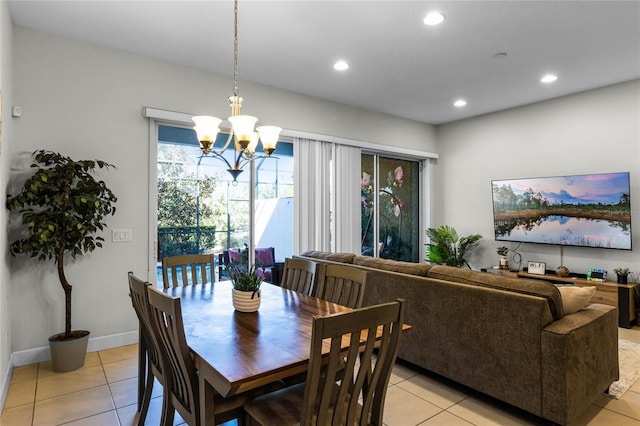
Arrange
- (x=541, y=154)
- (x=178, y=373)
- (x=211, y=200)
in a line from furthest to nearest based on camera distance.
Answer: (x=541, y=154)
(x=211, y=200)
(x=178, y=373)

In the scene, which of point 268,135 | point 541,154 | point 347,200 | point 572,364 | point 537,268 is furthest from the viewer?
point 347,200

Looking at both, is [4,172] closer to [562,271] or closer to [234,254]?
[234,254]

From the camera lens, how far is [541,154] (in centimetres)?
527

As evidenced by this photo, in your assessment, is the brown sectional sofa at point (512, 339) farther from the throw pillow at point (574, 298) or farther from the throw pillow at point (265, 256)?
the throw pillow at point (265, 256)

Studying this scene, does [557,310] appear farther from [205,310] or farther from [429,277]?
[205,310]

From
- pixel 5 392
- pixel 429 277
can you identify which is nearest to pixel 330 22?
pixel 429 277

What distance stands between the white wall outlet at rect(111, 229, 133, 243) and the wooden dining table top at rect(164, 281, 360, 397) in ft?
4.21

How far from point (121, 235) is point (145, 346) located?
5.51 feet

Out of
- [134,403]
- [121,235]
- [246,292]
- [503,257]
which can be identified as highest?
[121,235]

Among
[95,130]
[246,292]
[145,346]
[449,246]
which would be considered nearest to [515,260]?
[449,246]

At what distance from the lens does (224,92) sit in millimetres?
4242

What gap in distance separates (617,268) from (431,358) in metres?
3.33

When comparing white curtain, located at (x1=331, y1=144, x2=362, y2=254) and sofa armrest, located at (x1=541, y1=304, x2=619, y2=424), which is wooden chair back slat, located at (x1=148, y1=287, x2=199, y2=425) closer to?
sofa armrest, located at (x1=541, y1=304, x2=619, y2=424)

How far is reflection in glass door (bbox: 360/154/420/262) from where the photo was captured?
5953 millimetres
